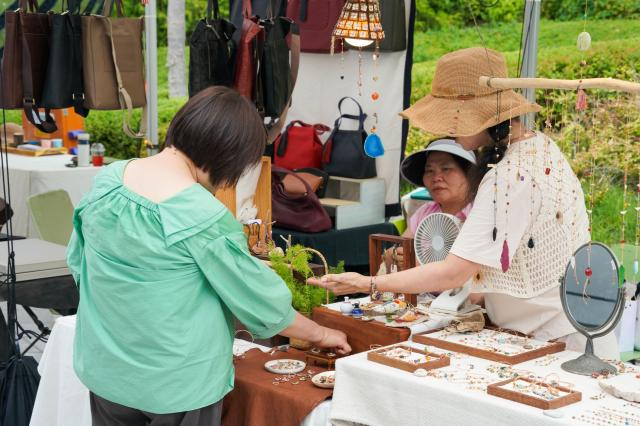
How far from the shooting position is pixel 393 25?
5559 mm

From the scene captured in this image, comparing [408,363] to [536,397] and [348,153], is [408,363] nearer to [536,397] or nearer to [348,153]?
[536,397]

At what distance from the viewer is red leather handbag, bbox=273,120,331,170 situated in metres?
6.05

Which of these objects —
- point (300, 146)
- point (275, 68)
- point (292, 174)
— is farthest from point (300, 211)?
point (275, 68)

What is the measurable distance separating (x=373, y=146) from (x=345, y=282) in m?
2.62

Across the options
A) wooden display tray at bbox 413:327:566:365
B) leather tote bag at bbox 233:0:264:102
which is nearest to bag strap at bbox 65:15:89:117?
leather tote bag at bbox 233:0:264:102

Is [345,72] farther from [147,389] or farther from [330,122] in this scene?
[147,389]

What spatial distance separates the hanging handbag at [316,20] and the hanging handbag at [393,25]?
0.32 meters

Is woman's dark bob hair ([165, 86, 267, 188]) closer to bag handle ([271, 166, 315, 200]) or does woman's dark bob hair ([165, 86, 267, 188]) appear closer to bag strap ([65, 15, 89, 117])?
bag strap ([65, 15, 89, 117])

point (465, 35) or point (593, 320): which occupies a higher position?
point (465, 35)

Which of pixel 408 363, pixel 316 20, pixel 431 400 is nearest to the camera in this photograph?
pixel 431 400

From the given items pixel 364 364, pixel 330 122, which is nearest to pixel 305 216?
pixel 330 122

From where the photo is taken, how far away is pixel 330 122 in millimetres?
6137

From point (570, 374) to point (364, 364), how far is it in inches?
23.5

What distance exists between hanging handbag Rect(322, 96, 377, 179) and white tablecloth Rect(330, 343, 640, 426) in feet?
10.7
